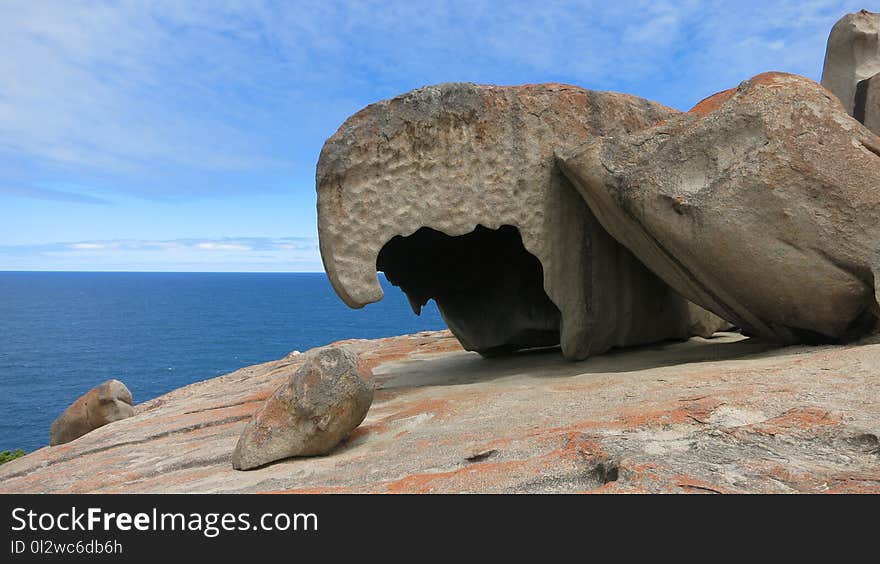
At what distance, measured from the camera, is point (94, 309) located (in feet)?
376

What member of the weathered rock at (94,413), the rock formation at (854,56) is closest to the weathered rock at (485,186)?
the rock formation at (854,56)

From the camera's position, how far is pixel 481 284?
35.6 ft

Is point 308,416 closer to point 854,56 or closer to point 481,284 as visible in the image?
point 481,284

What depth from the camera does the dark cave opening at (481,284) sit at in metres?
10.4

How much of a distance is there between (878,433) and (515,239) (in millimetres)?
6885

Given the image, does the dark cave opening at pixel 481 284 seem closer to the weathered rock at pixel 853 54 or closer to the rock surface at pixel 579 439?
the rock surface at pixel 579 439

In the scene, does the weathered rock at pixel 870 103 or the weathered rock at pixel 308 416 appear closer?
the weathered rock at pixel 308 416

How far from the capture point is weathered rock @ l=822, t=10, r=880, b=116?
13087 millimetres

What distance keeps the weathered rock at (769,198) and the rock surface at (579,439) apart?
23.1 inches

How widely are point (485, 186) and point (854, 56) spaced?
31.4 feet

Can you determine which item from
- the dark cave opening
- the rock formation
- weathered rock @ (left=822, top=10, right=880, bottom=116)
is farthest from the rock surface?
→ weathered rock @ (left=822, top=10, right=880, bottom=116)

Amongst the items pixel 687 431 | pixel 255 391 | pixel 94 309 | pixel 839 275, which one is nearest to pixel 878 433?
pixel 687 431

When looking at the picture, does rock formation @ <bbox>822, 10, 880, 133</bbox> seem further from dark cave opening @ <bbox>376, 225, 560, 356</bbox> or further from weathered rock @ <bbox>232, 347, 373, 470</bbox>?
weathered rock @ <bbox>232, 347, 373, 470</bbox>

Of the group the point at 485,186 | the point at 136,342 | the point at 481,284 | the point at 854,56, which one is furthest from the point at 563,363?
the point at 136,342
